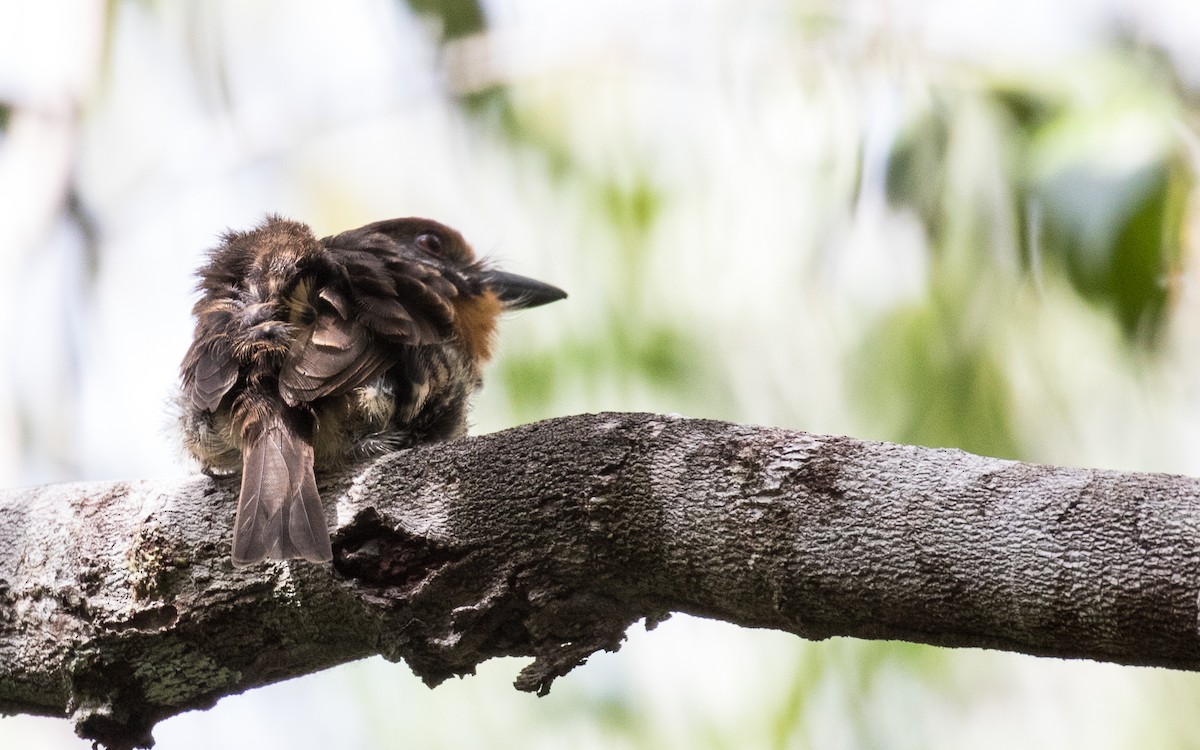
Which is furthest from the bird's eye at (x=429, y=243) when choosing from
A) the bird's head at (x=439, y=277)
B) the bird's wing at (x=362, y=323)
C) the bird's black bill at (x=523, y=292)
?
the bird's wing at (x=362, y=323)

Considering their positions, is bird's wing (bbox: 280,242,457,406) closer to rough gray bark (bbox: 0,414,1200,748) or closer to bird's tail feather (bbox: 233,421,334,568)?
bird's tail feather (bbox: 233,421,334,568)

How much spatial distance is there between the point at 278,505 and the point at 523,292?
5.63 ft

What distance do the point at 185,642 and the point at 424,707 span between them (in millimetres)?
1624

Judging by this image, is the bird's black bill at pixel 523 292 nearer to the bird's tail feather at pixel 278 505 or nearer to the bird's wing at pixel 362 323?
the bird's wing at pixel 362 323

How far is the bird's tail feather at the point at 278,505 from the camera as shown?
189 centimetres

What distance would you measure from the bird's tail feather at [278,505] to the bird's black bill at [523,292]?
1365mm

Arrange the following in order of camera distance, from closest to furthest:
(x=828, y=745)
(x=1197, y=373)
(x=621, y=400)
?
(x=1197, y=373), (x=828, y=745), (x=621, y=400)

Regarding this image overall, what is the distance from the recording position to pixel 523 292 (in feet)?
11.8

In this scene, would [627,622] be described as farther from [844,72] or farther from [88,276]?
[88,276]

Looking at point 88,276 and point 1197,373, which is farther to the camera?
point 88,276

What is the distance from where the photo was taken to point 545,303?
3.62m

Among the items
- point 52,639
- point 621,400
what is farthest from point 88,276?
point 52,639

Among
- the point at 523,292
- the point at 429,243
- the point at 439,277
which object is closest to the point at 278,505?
the point at 439,277

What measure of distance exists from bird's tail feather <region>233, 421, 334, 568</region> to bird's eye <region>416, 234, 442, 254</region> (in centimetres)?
145
